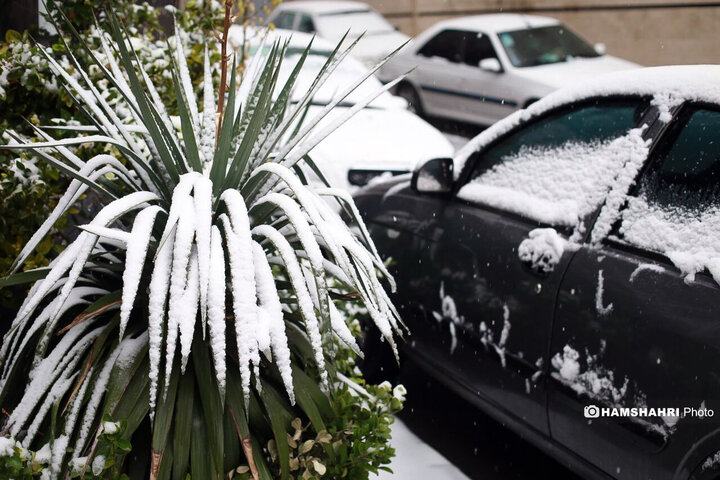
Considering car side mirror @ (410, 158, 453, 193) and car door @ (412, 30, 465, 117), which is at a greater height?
car side mirror @ (410, 158, 453, 193)

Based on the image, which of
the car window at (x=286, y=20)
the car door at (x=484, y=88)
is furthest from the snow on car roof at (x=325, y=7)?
the car door at (x=484, y=88)

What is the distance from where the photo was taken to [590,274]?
277 centimetres

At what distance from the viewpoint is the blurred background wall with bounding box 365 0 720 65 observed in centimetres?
1506

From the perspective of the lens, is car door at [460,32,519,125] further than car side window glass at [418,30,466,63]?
No

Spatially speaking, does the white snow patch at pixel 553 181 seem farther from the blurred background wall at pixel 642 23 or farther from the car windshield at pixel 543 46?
the blurred background wall at pixel 642 23

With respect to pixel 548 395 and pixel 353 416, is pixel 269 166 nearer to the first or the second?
pixel 353 416

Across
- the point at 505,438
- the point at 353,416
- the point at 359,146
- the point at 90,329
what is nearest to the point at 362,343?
the point at 505,438

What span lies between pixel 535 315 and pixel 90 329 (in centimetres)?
151

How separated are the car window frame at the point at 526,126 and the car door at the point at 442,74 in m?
A: 7.26

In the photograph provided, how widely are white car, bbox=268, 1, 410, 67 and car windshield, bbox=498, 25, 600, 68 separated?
3.23 m

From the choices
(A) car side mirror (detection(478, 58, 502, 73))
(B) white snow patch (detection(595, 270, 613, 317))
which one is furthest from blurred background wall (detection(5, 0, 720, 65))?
(B) white snow patch (detection(595, 270, 613, 317))

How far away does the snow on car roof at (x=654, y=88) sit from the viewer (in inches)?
107

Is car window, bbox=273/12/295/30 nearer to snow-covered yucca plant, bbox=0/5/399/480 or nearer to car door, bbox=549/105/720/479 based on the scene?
car door, bbox=549/105/720/479

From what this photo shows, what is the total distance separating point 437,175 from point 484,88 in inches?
280
